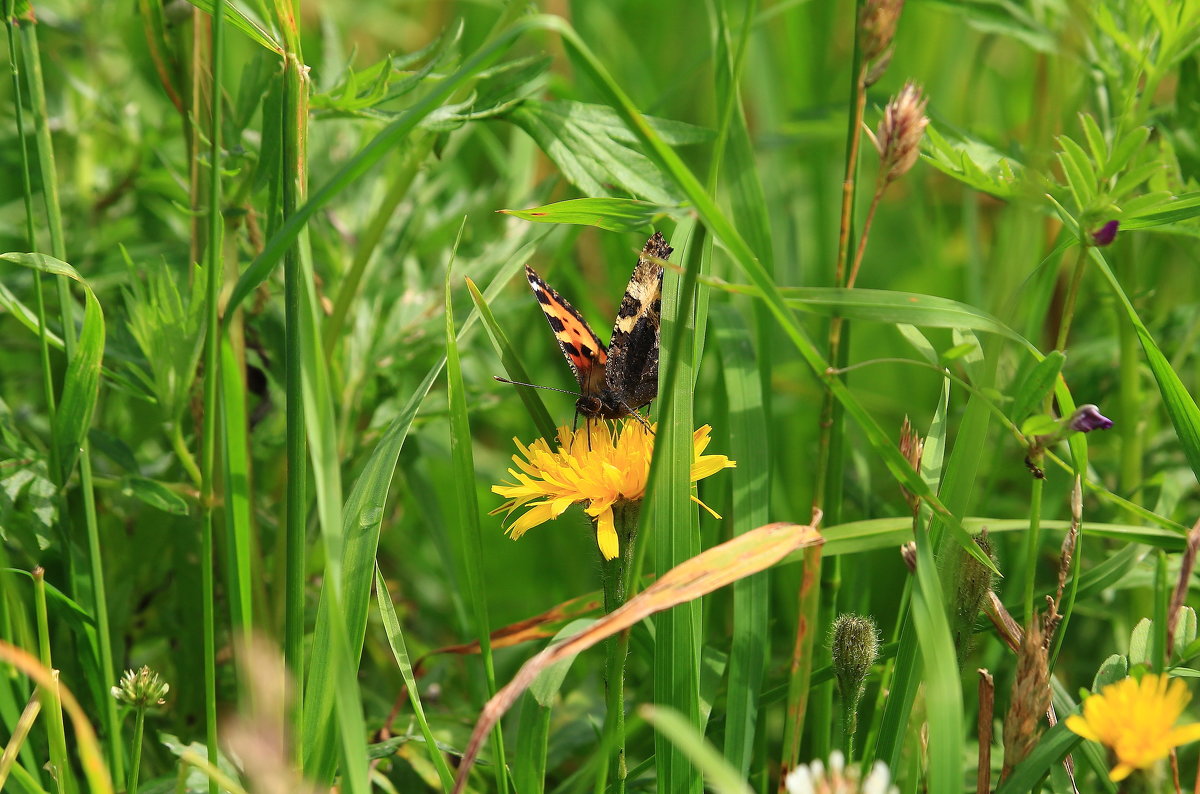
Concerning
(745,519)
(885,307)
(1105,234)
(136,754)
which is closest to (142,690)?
(136,754)

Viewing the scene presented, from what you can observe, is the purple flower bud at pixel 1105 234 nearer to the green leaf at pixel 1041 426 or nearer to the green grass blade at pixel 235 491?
the green leaf at pixel 1041 426

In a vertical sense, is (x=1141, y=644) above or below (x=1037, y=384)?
below

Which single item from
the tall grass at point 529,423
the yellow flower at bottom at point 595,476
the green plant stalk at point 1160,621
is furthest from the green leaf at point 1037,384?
the yellow flower at bottom at point 595,476

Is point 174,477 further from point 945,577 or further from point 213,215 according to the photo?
point 945,577

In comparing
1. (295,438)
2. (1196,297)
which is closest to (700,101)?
(1196,297)

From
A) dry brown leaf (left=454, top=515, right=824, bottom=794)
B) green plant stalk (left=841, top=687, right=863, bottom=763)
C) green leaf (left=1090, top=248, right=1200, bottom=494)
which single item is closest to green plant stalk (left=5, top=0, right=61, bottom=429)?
dry brown leaf (left=454, top=515, right=824, bottom=794)

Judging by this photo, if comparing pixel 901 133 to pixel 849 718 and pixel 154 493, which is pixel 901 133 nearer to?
pixel 849 718
